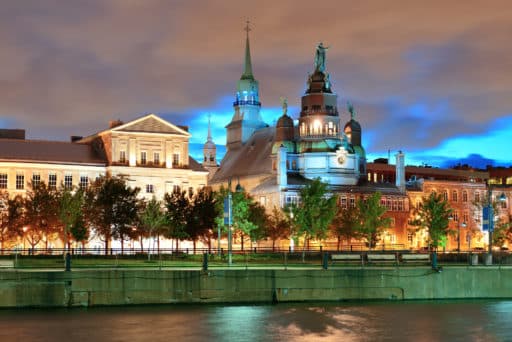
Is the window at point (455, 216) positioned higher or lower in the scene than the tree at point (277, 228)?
higher

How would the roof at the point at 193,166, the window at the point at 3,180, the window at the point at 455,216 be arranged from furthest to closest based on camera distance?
the window at the point at 455,216, the roof at the point at 193,166, the window at the point at 3,180

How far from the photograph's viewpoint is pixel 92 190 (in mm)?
115188

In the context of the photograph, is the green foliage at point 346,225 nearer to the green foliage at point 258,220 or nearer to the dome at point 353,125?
the green foliage at point 258,220

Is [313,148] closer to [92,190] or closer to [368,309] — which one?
[92,190]

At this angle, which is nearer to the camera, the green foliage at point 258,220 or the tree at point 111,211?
the tree at point 111,211

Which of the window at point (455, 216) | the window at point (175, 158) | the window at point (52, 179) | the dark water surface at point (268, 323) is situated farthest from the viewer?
the window at point (455, 216)

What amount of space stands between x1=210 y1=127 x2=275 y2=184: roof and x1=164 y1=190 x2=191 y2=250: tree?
50.4 meters

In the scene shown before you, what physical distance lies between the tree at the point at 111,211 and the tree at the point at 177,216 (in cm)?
427

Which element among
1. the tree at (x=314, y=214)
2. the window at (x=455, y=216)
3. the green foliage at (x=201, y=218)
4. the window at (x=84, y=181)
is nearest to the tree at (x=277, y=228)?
the tree at (x=314, y=214)

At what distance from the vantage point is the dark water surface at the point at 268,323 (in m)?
48.9

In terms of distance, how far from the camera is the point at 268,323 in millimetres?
53062

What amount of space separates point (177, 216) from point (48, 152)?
2914 cm

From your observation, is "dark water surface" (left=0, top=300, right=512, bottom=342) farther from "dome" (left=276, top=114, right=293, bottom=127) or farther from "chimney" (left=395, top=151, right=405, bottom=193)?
"dome" (left=276, top=114, right=293, bottom=127)

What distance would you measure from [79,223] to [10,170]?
27.5m
